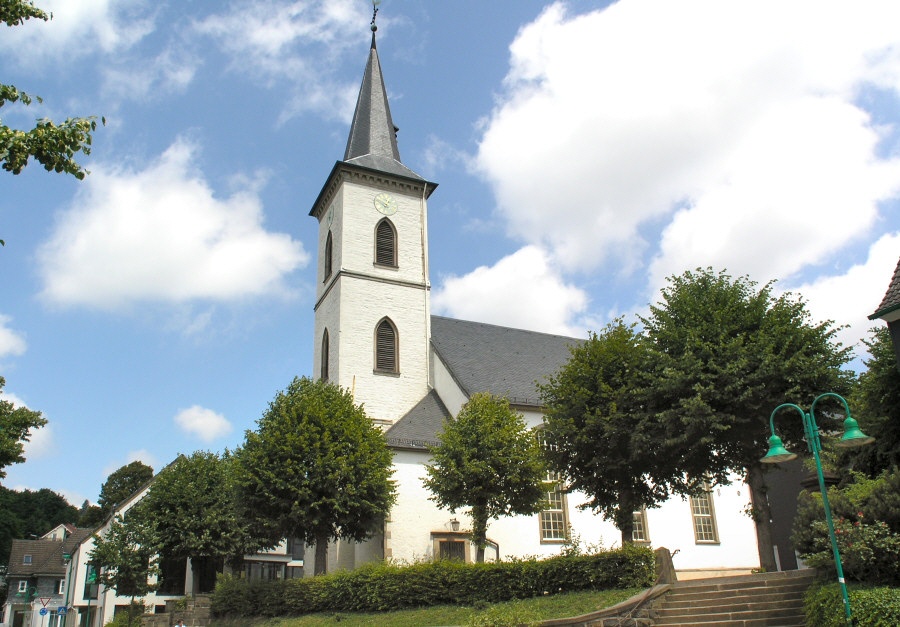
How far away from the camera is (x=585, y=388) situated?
934 inches

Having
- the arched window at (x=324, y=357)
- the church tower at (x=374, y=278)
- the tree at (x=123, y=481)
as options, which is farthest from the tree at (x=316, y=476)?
the tree at (x=123, y=481)

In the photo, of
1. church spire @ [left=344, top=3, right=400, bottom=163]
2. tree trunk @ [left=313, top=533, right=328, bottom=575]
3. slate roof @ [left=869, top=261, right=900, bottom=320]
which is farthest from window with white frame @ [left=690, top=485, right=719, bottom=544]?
church spire @ [left=344, top=3, right=400, bottom=163]

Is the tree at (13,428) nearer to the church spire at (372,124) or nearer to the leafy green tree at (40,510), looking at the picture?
the church spire at (372,124)

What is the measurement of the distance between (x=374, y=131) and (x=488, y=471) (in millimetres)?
22731

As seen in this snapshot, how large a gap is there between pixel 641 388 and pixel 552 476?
563cm

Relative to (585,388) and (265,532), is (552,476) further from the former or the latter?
(265,532)

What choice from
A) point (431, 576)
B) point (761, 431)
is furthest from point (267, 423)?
point (761, 431)

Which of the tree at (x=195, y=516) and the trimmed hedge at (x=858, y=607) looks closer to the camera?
the trimmed hedge at (x=858, y=607)

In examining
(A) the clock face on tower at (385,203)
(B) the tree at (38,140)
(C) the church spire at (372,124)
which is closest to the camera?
(B) the tree at (38,140)

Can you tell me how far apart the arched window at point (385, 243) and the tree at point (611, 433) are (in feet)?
45.1

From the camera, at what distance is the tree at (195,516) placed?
33.8 m

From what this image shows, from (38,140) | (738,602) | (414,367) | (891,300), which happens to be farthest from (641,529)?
(38,140)

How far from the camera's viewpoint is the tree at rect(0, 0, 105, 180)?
30.2ft

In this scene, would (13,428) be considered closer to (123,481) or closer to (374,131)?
(374,131)
